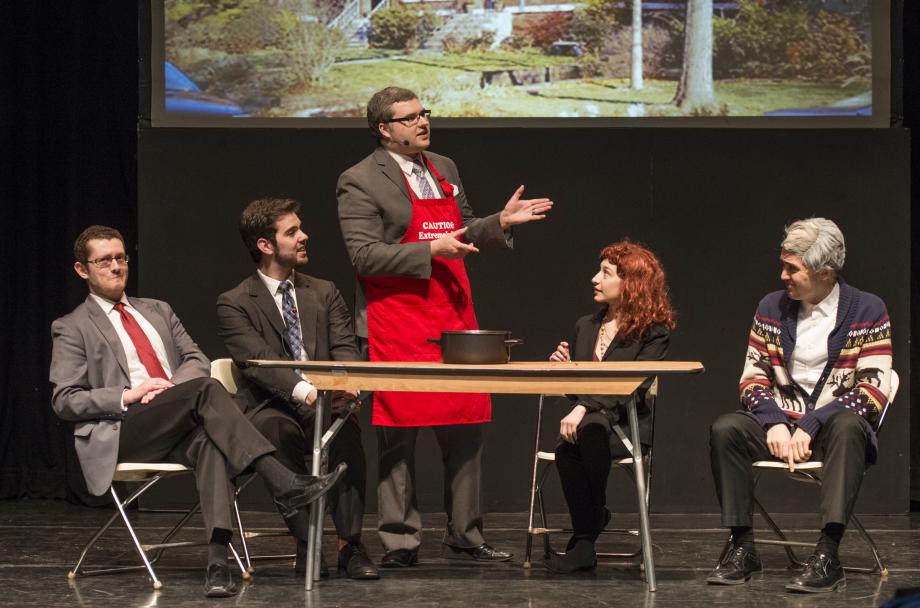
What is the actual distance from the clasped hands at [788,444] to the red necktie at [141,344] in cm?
215

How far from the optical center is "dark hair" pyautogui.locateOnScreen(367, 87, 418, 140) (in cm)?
456

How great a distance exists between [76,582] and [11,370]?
233 cm

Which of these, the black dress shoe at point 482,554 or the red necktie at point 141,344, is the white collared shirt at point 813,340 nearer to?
the black dress shoe at point 482,554

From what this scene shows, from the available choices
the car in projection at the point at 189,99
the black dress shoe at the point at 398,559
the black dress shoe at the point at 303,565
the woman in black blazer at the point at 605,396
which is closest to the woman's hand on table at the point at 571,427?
the woman in black blazer at the point at 605,396

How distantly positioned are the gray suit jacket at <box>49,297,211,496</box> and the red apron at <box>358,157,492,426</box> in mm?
688

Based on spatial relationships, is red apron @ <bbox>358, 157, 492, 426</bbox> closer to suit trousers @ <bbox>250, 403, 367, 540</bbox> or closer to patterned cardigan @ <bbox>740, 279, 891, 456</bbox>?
suit trousers @ <bbox>250, 403, 367, 540</bbox>

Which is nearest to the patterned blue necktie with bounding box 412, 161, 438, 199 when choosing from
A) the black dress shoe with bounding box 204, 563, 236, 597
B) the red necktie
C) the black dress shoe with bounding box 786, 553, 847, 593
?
the red necktie

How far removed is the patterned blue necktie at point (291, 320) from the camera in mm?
4594

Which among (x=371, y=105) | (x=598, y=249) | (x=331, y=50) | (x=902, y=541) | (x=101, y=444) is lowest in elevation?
(x=902, y=541)

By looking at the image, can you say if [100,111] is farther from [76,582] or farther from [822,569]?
[822,569]

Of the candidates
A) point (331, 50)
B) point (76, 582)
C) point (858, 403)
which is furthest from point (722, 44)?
point (76, 582)

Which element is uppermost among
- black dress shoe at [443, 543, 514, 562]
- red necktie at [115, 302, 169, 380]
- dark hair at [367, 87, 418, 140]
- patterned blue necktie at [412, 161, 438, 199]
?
dark hair at [367, 87, 418, 140]

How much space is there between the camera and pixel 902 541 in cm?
508

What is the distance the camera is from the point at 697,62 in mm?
5820
